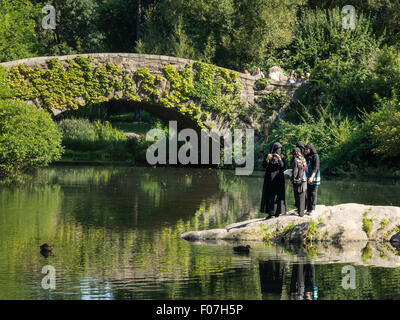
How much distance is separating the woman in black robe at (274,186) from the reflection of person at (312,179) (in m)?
0.50

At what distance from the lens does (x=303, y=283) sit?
11.4 metres

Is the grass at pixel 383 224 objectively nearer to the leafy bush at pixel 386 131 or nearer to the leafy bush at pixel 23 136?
the leafy bush at pixel 386 131

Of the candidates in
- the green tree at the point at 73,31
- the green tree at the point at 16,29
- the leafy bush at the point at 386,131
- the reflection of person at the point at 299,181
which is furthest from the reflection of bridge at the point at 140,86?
the reflection of person at the point at 299,181

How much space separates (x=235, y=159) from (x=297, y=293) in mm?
21277

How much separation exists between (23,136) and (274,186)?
11.5 metres

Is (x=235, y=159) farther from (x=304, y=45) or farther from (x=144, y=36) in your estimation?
(x=144, y=36)

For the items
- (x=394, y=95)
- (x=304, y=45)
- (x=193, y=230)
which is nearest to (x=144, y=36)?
(x=304, y=45)

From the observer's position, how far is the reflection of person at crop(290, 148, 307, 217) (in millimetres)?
15375

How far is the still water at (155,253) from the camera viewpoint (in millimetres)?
10945

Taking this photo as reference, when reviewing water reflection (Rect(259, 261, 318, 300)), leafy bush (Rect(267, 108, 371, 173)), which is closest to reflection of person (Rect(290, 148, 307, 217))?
water reflection (Rect(259, 261, 318, 300))

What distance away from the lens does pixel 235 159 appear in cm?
3206

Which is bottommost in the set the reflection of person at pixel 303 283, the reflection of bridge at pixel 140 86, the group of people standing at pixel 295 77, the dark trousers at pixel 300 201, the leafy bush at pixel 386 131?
the reflection of person at pixel 303 283

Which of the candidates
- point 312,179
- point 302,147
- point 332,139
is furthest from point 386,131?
point 312,179
